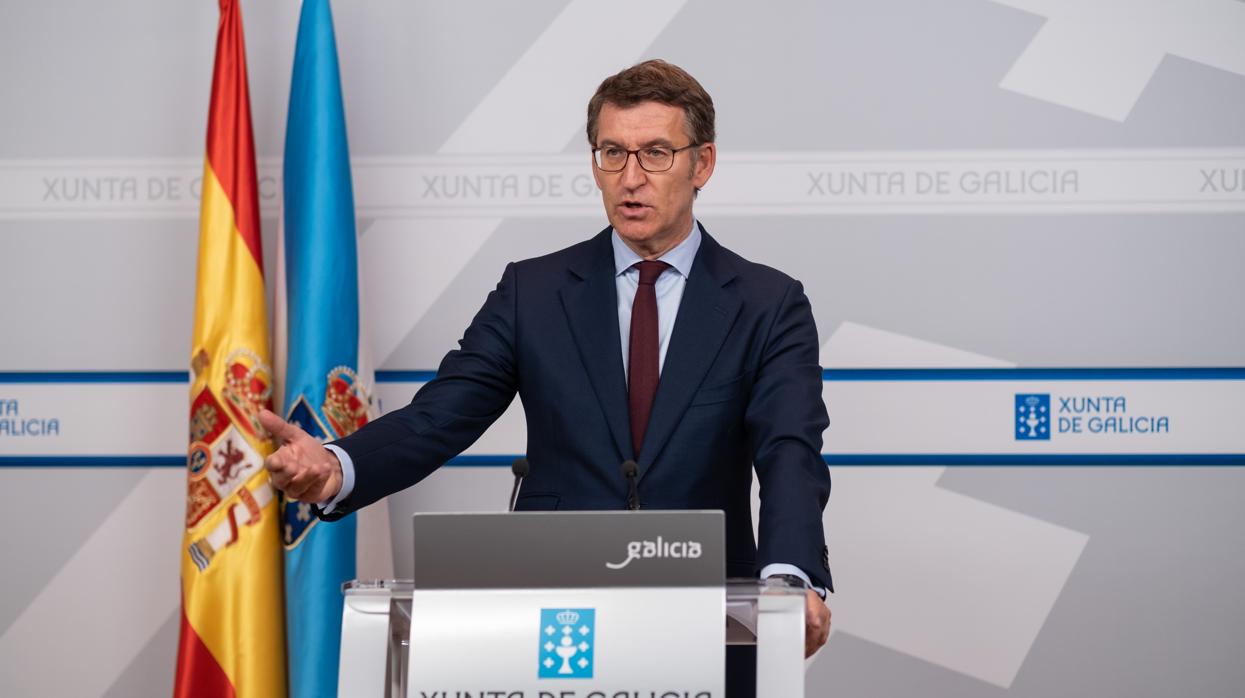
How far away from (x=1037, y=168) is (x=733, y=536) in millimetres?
1937

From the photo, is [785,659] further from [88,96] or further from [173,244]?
[88,96]

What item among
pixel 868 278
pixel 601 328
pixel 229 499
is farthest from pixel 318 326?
pixel 868 278

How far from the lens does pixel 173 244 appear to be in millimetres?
3625

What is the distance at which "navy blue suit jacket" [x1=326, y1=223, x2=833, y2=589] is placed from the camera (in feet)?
6.57

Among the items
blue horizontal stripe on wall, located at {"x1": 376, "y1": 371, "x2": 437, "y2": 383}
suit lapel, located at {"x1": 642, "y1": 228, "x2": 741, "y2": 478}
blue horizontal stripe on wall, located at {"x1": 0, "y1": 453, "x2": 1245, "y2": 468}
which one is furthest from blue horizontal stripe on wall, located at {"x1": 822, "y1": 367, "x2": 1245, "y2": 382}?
suit lapel, located at {"x1": 642, "y1": 228, "x2": 741, "y2": 478}

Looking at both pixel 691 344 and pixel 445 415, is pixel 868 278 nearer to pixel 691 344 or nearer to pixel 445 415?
pixel 691 344

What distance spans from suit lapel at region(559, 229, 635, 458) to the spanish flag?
1343 mm

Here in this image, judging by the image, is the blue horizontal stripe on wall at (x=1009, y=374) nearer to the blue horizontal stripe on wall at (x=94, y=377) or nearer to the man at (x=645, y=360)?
the man at (x=645, y=360)

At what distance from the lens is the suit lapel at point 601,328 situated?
6.72 feet

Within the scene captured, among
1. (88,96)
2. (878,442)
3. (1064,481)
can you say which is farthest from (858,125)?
(88,96)

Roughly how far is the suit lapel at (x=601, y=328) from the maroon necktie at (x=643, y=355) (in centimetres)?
4

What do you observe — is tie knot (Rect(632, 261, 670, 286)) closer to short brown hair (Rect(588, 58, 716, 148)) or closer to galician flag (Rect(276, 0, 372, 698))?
short brown hair (Rect(588, 58, 716, 148))

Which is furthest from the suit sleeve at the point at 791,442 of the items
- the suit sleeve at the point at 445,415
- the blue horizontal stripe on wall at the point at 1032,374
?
the blue horizontal stripe on wall at the point at 1032,374

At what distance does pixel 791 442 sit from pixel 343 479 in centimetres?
73
